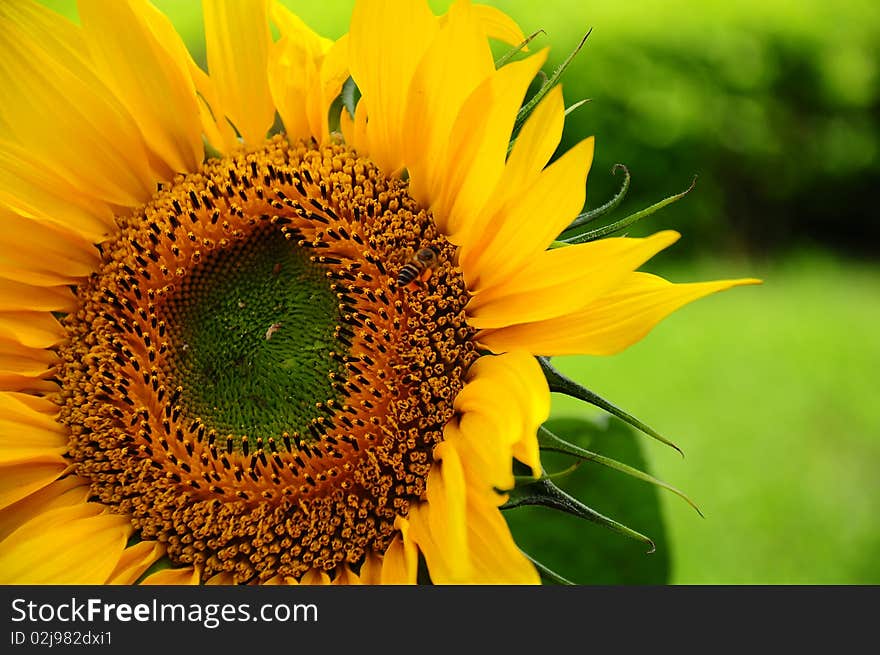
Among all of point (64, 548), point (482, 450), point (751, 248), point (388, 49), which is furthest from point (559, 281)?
point (751, 248)

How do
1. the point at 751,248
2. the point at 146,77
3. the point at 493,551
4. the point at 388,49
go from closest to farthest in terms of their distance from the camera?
the point at 493,551
the point at 388,49
the point at 146,77
the point at 751,248

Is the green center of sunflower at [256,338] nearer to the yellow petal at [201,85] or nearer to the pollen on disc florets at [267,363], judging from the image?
the pollen on disc florets at [267,363]

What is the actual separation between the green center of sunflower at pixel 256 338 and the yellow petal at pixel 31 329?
0.12 m

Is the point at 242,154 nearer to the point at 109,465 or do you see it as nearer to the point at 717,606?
the point at 109,465

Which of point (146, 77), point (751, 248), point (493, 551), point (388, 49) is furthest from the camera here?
point (751, 248)

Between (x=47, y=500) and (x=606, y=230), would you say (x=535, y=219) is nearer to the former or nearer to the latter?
(x=606, y=230)

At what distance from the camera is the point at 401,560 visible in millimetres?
922

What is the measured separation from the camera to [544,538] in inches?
50.5

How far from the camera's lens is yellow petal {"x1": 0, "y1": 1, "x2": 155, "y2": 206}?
1046 mm

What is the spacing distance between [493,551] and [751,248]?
4177 mm

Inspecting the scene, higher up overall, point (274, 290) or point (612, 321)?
point (612, 321)

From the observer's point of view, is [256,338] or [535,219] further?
[256,338]

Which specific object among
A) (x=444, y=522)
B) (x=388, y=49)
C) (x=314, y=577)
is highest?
(x=388, y=49)

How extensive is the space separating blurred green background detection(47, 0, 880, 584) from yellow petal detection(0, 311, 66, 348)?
1.80 m
